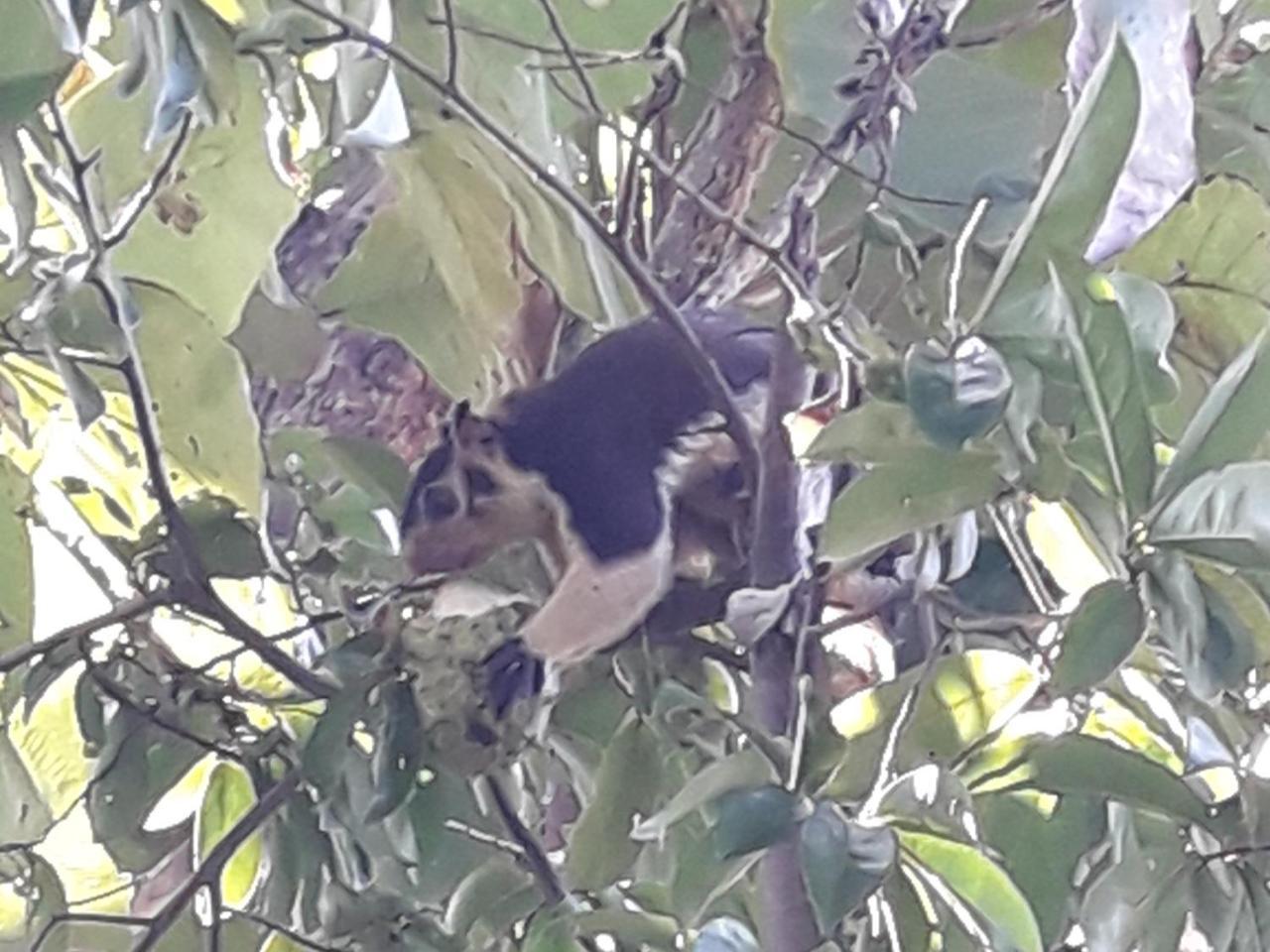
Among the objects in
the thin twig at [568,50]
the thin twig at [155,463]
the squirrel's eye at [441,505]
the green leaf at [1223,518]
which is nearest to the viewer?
the green leaf at [1223,518]

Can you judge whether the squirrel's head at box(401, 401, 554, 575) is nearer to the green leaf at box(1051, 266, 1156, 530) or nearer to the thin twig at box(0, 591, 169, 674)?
the thin twig at box(0, 591, 169, 674)

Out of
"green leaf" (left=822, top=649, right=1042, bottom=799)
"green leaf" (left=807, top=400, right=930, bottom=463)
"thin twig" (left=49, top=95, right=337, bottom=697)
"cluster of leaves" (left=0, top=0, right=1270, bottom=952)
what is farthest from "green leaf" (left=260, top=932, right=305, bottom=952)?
"green leaf" (left=807, top=400, right=930, bottom=463)

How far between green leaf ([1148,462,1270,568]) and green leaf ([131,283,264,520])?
29 cm

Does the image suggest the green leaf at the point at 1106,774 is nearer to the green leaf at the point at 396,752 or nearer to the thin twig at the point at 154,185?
the green leaf at the point at 396,752

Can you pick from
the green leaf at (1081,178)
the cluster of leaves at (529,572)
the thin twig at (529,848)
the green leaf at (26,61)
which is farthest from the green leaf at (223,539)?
the green leaf at (1081,178)

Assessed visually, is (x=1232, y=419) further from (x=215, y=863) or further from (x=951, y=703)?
(x=215, y=863)

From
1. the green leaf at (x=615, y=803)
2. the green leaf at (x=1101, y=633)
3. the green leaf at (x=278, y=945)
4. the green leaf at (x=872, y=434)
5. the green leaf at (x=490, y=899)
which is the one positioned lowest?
the green leaf at (x=278, y=945)

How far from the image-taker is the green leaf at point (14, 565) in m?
0.60

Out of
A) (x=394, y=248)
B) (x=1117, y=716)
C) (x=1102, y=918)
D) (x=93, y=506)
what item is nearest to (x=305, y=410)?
(x=93, y=506)

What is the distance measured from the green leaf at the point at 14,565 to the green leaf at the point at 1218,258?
15.4 inches

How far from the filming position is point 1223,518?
0.44 meters

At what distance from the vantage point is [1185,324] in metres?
0.72

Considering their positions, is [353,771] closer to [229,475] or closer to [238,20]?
[229,475]

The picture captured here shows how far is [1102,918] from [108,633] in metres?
0.41
